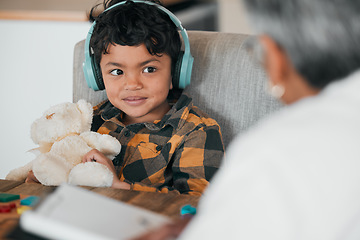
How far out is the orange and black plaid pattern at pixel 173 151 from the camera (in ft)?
3.96

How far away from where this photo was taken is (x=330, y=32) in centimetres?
54

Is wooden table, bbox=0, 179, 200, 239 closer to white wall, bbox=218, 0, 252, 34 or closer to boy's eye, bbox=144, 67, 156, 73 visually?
boy's eye, bbox=144, 67, 156, 73

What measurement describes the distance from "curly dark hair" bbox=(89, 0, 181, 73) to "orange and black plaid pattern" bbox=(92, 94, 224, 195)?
15 cm

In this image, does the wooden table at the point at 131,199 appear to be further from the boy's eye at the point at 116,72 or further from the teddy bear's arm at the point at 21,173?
the boy's eye at the point at 116,72

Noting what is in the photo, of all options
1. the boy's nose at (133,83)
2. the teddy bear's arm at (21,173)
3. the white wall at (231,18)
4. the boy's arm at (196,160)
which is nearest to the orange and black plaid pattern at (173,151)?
the boy's arm at (196,160)

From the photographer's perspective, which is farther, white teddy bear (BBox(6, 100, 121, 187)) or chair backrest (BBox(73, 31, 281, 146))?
chair backrest (BBox(73, 31, 281, 146))

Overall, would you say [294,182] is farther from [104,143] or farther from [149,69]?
[149,69]

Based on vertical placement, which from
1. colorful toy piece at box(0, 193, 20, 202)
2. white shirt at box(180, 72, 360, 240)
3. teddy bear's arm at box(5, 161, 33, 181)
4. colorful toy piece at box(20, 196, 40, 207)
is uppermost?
white shirt at box(180, 72, 360, 240)

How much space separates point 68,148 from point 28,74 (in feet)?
3.70

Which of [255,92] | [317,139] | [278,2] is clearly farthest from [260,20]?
[255,92]

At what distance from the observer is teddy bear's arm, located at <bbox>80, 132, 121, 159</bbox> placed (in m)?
1.20

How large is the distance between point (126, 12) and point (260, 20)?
0.78 m

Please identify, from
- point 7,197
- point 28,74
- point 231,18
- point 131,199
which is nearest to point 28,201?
point 7,197

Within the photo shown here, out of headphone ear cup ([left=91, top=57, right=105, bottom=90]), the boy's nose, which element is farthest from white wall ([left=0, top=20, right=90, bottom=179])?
the boy's nose
